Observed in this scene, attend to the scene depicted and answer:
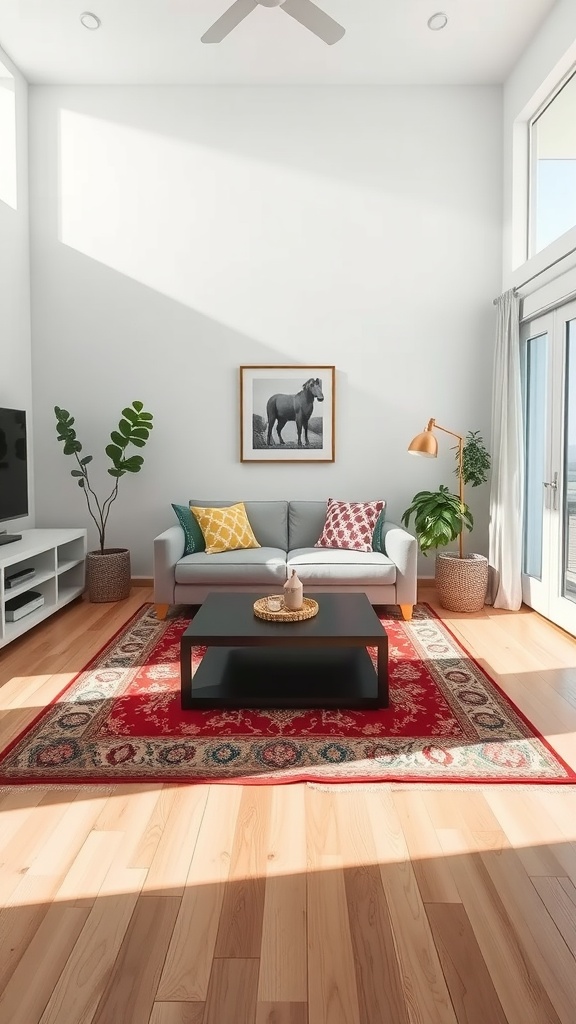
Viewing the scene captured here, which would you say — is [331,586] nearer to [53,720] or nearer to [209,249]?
[53,720]

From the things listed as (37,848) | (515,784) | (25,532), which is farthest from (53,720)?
(25,532)

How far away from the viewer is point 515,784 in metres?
2.23

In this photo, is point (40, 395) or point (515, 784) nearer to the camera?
point (515, 784)

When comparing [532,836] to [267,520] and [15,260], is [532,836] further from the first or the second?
[15,260]

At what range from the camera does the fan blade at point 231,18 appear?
10.5 feet

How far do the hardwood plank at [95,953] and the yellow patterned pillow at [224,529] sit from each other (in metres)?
3.02

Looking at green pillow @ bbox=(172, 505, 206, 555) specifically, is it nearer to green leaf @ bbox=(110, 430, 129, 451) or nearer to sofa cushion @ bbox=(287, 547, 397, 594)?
green leaf @ bbox=(110, 430, 129, 451)

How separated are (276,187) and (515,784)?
15.9ft

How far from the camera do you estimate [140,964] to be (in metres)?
1.43

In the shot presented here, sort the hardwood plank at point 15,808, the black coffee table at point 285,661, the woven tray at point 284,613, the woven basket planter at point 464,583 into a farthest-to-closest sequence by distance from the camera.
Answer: the woven basket planter at point 464,583, the woven tray at point 284,613, the black coffee table at point 285,661, the hardwood plank at point 15,808

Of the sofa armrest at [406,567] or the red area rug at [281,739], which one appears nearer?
the red area rug at [281,739]

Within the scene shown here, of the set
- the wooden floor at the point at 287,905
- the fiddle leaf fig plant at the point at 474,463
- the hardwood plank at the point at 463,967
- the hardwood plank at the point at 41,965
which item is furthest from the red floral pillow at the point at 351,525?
the hardwood plank at the point at 41,965

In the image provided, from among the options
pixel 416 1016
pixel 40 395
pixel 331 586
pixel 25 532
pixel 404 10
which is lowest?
pixel 416 1016

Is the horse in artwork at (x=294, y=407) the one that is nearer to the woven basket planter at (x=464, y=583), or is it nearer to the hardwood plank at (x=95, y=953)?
the woven basket planter at (x=464, y=583)
